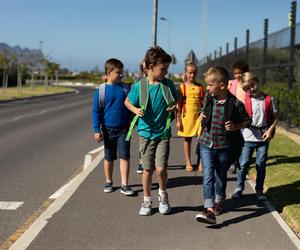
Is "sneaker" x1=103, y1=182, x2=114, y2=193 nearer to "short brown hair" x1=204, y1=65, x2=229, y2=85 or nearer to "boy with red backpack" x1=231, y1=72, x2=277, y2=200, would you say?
"boy with red backpack" x1=231, y1=72, x2=277, y2=200

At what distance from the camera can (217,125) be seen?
16.8ft

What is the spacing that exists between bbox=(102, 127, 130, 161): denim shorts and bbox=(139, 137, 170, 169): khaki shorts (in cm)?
92

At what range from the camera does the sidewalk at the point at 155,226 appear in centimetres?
442

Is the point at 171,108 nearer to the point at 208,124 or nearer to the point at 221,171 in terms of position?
the point at 208,124

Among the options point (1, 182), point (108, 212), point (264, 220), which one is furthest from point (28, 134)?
point (264, 220)

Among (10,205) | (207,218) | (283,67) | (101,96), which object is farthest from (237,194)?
(283,67)

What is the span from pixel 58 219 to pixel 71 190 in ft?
4.35

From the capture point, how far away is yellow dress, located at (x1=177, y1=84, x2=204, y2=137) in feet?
25.1

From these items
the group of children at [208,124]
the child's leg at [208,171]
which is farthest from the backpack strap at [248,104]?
the child's leg at [208,171]

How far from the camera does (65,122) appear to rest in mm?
17078

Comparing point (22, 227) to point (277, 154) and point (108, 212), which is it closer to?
point (108, 212)

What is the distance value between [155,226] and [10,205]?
1835 millimetres

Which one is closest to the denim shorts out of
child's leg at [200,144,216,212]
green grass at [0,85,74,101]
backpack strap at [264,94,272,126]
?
child's leg at [200,144,216,212]

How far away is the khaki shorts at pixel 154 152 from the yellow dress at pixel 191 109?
7.77 ft
